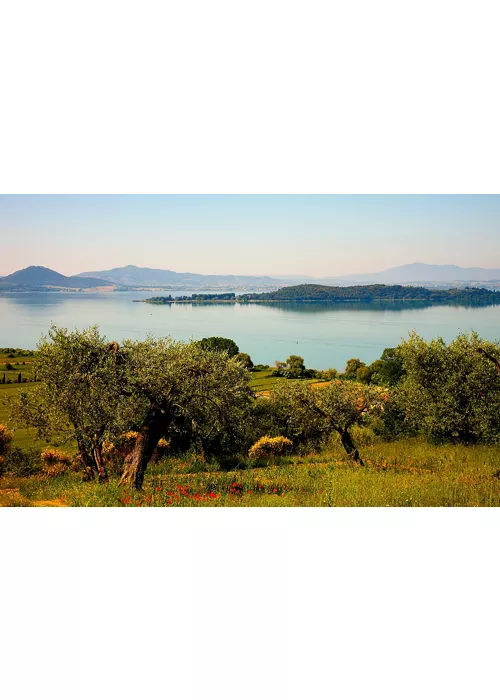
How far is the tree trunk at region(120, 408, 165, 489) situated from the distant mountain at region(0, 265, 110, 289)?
2.50 meters

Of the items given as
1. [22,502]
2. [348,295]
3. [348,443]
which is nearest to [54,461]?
[22,502]

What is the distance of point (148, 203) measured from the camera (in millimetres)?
6637

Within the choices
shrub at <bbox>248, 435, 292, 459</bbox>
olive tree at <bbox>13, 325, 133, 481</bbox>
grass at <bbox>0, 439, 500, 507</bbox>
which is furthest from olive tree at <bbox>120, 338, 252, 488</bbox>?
shrub at <bbox>248, 435, 292, 459</bbox>

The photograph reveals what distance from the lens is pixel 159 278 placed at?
7422 millimetres

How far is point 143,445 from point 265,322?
3041 millimetres

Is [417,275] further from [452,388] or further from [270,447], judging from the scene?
[270,447]

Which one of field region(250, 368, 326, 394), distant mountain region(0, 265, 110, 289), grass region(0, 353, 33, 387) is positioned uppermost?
distant mountain region(0, 265, 110, 289)

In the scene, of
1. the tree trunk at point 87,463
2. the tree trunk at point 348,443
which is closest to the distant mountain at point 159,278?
the tree trunk at point 87,463

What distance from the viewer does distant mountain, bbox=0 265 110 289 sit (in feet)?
22.8

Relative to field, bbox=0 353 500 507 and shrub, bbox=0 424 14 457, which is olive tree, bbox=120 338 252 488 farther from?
shrub, bbox=0 424 14 457
